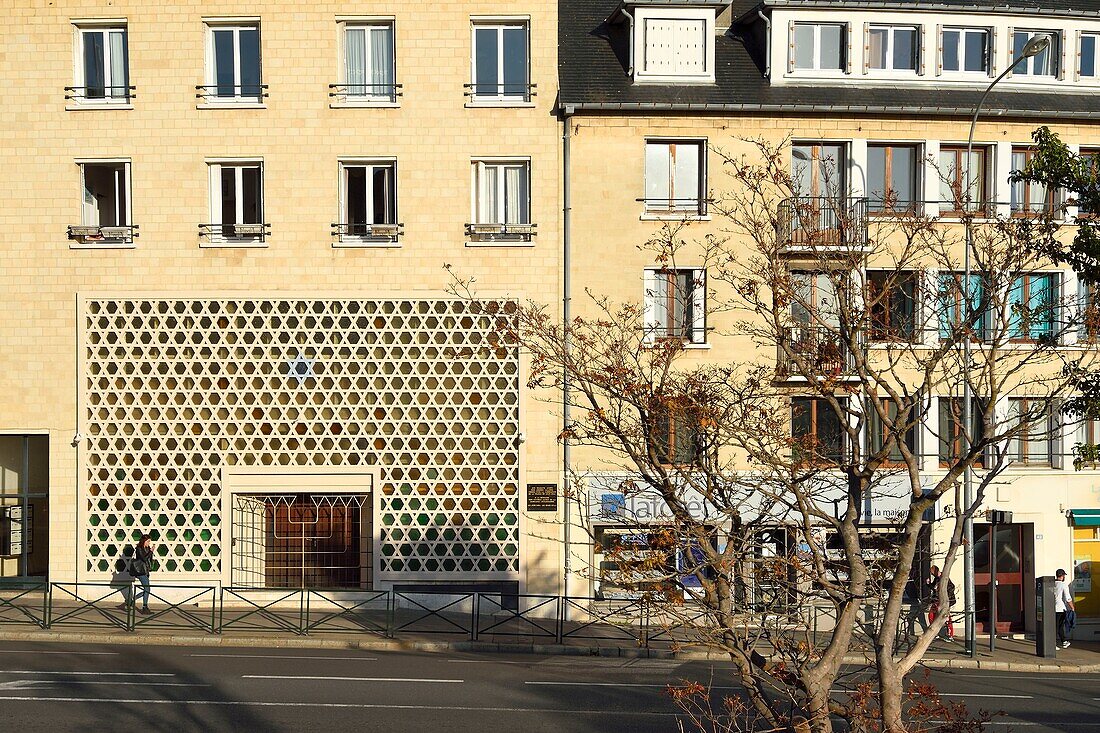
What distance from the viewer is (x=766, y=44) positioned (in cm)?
2502

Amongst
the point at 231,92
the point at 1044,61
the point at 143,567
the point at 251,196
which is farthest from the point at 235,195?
the point at 1044,61

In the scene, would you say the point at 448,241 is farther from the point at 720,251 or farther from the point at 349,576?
the point at 349,576

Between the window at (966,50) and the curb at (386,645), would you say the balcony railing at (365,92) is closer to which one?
the curb at (386,645)

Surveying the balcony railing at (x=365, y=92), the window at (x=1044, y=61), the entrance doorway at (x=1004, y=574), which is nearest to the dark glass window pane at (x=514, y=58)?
the balcony railing at (x=365, y=92)

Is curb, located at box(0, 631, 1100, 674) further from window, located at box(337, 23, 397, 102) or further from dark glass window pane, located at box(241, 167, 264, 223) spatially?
window, located at box(337, 23, 397, 102)

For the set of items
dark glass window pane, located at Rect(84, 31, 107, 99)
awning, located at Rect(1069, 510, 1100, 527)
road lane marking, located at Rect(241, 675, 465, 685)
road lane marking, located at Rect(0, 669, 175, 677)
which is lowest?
road lane marking, located at Rect(241, 675, 465, 685)

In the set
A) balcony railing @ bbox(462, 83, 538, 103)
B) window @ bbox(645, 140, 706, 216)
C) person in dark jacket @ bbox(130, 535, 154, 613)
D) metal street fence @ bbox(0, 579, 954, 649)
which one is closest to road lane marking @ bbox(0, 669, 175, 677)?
metal street fence @ bbox(0, 579, 954, 649)

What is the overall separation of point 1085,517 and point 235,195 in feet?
64.8

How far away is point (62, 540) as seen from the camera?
2391cm

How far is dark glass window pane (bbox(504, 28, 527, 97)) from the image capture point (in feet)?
79.5

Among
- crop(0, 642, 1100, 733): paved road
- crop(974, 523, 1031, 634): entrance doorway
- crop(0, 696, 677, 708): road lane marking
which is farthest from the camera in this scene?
crop(974, 523, 1031, 634): entrance doorway

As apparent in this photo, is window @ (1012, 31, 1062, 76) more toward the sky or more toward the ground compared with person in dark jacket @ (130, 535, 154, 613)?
more toward the sky

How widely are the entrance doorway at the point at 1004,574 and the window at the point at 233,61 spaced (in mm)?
18838

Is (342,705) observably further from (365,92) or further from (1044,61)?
(1044,61)
